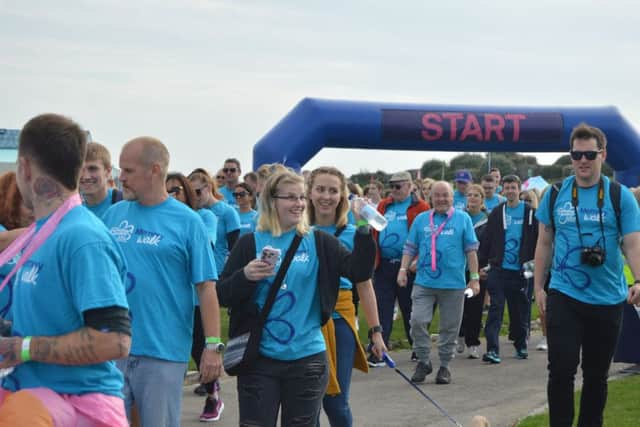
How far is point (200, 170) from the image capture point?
8938mm

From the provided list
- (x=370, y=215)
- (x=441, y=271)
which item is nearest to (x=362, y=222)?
(x=370, y=215)

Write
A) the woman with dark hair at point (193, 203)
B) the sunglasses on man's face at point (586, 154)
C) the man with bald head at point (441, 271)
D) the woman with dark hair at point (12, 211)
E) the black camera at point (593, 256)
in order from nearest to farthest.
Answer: the woman with dark hair at point (12, 211)
the black camera at point (593, 256)
the sunglasses on man's face at point (586, 154)
the woman with dark hair at point (193, 203)
the man with bald head at point (441, 271)

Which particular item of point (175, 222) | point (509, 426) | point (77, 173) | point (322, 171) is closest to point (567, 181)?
point (322, 171)

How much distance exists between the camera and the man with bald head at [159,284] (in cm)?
502

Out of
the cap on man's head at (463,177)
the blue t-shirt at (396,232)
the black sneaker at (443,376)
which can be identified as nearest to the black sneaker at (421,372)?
the black sneaker at (443,376)

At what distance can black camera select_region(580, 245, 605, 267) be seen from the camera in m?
6.34

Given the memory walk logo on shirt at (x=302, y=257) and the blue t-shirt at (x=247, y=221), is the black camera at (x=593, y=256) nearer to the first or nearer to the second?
the memory walk logo on shirt at (x=302, y=257)

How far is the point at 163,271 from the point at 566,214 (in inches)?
110

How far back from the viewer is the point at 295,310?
16.7 feet

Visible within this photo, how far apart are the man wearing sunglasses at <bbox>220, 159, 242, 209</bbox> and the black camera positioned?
6.98 meters

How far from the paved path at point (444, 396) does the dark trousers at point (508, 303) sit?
1.18 feet

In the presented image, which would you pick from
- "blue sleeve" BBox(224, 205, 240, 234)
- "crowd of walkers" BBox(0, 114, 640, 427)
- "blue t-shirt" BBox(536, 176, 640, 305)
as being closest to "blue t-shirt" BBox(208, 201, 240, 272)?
"blue sleeve" BBox(224, 205, 240, 234)

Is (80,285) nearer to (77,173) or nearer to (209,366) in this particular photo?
(77,173)

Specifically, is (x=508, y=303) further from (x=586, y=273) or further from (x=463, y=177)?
(x=586, y=273)
